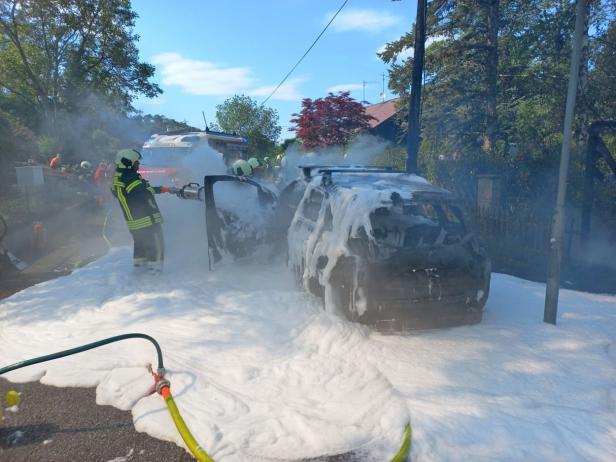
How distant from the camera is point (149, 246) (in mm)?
6523

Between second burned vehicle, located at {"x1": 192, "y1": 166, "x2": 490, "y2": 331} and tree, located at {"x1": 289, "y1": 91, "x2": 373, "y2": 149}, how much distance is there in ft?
58.8

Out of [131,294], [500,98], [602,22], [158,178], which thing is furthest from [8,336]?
[500,98]

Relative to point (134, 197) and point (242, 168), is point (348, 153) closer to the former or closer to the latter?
point (242, 168)

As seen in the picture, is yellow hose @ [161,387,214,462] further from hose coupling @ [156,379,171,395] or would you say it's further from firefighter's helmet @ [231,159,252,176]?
firefighter's helmet @ [231,159,252,176]

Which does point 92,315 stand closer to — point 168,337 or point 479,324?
point 168,337

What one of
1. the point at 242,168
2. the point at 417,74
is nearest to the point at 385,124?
the point at 417,74

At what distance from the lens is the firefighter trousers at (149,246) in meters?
6.49

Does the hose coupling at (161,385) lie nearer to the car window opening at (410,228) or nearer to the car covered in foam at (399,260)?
the car covered in foam at (399,260)

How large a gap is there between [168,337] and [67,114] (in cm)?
2282

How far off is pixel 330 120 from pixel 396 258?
62.9 feet

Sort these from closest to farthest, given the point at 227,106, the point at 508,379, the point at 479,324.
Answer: the point at 508,379 < the point at 479,324 < the point at 227,106

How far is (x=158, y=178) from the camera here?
37.4 ft

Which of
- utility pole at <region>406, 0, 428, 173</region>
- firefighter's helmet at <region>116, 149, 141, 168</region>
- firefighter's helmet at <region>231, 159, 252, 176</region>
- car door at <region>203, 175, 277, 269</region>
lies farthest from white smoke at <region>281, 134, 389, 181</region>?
firefighter's helmet at <region>116, 149, 141, 168</region>

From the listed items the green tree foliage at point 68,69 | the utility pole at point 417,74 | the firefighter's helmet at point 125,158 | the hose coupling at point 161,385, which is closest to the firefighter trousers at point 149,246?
the firefighter's helmet at point 125,158
